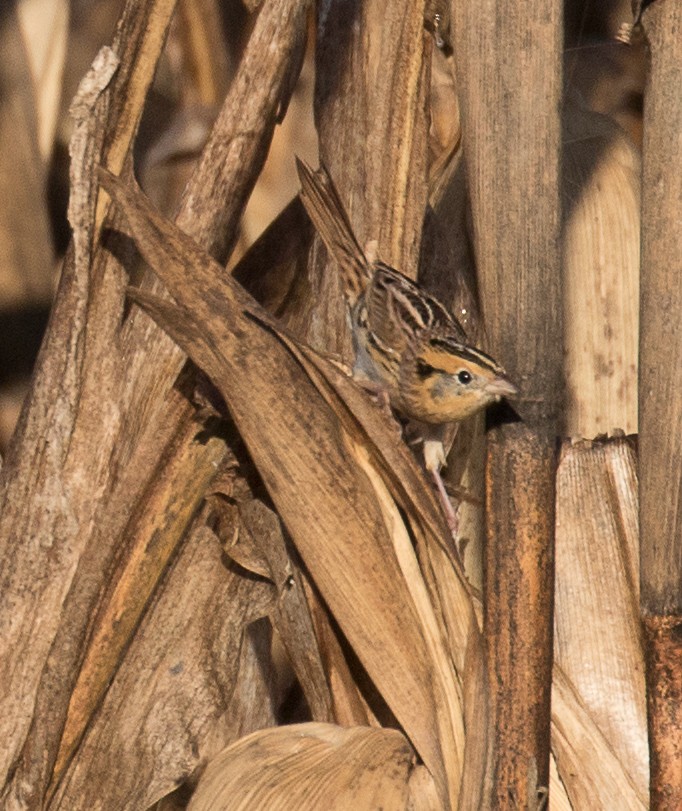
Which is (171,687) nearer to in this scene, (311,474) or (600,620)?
(311,474)

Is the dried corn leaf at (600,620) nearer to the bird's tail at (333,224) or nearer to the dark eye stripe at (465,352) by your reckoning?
the dark eye stripe at (465,352)

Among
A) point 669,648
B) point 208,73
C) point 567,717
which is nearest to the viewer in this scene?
point 669,648

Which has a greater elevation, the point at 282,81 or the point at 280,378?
the point at 282,81

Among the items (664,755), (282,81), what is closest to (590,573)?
(664,755)

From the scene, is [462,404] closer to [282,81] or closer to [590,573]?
[590,573]

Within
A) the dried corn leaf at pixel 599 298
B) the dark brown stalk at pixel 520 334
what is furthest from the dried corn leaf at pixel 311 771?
the dried corn leaf at pixel 599 298

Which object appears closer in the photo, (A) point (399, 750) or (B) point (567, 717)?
(A) point (399, 750)
